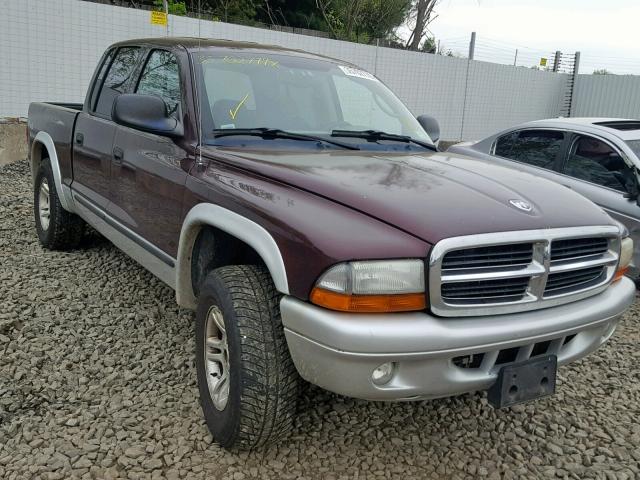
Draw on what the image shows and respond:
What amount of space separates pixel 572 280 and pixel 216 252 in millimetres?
1641

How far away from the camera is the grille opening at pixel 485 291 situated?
2.17 metres

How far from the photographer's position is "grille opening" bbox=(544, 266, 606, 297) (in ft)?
7.95

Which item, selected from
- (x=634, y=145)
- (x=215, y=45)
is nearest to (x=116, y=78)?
(x=215, y=45)

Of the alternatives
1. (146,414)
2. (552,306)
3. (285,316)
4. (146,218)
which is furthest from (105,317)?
(552,306)

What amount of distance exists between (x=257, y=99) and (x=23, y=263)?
9.05 feet

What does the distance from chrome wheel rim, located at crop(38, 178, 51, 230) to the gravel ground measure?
1387mm

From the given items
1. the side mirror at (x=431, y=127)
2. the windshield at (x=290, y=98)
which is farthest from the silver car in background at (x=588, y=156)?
the windshield at (x=290, y=98)

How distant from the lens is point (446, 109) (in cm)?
1449

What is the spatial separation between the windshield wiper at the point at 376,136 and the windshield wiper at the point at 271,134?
6.1 inches

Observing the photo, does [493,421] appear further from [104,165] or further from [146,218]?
[104,165]

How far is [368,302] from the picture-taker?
2.10 m

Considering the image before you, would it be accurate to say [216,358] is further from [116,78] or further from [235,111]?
[116,78]

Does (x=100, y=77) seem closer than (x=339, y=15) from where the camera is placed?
Yes

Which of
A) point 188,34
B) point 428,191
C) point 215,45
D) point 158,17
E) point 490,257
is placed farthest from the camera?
point 188,34
